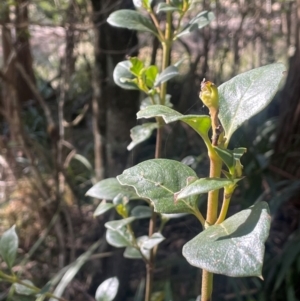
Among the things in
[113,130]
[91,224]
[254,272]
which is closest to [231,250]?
[254,272]

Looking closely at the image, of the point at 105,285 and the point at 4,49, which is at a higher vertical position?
the point at 4,49

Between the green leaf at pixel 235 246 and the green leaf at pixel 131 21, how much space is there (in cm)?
35

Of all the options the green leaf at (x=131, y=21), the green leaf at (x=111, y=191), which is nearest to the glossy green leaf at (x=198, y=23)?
the green leaf at (x=131, y=21)

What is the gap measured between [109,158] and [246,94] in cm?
92

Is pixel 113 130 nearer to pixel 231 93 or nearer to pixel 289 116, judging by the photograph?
pixel 289 116

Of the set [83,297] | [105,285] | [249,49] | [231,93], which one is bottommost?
[83,297]

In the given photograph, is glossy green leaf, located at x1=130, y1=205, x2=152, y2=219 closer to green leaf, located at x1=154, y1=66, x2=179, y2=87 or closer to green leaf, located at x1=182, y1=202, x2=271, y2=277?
green leaf, located at x1=154, y1=66, x2=179, y2=87

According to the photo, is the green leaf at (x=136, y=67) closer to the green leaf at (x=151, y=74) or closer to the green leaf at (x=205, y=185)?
the green leaf at (x=151, y=74)

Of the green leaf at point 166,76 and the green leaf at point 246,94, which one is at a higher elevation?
the green leaf at point 246,94

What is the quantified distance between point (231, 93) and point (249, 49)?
6.27 ft

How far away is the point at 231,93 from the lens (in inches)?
13.8

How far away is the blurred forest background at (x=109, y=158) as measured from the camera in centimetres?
120

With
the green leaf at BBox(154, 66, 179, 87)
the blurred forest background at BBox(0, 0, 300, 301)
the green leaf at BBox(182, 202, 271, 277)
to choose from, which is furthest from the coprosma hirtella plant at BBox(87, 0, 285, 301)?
the blurred forest background at BBox(0, 0, 300, 301)

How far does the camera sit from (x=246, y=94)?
0.34m
